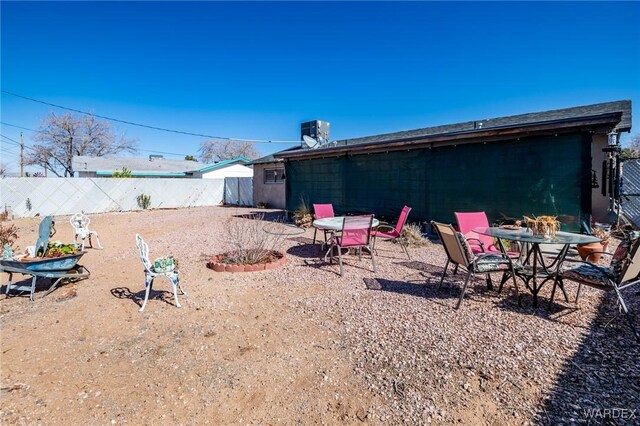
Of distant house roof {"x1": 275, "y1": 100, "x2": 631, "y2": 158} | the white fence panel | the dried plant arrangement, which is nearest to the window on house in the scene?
the white fence panel

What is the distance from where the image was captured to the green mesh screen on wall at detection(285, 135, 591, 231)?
607 centimetres

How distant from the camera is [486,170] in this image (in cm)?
713

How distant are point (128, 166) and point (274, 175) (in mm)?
16158

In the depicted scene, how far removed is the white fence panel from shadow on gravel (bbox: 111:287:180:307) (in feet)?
47.7

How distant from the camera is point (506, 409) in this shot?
76.4 inches

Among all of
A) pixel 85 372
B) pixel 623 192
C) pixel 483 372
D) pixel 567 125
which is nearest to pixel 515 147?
pixel 567 125

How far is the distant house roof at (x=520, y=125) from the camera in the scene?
5.65 m

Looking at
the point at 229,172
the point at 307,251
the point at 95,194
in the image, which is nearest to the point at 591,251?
the point at 307,251

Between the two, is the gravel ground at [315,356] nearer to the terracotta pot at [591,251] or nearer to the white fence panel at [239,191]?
the terracotta pot at [591,251]

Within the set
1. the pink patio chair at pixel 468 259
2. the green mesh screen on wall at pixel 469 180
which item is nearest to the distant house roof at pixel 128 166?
the green mesh screen on wall at pixel 469 180

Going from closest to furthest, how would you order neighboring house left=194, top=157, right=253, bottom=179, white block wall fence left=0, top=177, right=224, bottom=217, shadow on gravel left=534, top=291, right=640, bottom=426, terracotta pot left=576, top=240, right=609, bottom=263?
shadow on gravel left=534, top=291, right=640, bottom=426 < terracotta pot left=576, top=240, right=609, bottom=263 < white block wall fence left=0, top=177, right=224, bottom=217 < neighboring house left=194, top=157, right=253, bottom=179

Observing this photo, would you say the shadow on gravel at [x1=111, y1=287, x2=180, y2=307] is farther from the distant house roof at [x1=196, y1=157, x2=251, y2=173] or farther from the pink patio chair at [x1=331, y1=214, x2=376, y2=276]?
the distant house roof at [x1=196, y1=157, x2=251, y2=173]

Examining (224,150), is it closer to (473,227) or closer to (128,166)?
(128,166)

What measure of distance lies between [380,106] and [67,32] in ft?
53.4
